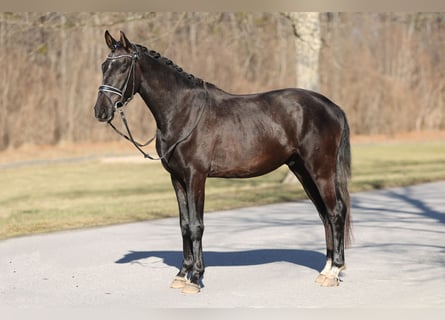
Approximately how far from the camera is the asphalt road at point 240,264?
7.62 meters

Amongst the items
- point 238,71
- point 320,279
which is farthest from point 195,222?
point 238,71

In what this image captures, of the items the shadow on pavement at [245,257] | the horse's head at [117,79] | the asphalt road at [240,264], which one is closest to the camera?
the asphalt road at [240,264]

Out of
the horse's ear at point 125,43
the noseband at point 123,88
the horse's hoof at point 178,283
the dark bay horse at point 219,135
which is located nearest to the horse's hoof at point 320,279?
the dark bay horse at point 219,135

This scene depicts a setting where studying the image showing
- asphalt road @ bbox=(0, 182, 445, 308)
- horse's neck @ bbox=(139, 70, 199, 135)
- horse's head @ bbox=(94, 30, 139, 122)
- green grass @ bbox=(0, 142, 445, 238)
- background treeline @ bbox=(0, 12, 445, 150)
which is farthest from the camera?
background treeline @ bbox=(0, 12, 445, 150)

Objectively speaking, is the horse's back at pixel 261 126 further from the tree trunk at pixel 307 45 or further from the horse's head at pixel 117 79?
the tree trunk at pixel 307 45

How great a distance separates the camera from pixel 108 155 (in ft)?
100

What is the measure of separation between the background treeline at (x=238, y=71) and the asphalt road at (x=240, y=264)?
1291 cm

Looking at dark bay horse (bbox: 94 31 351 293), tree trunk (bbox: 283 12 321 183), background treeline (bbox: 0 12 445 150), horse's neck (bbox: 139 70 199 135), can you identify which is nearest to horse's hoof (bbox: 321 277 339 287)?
dark bay horse (bbox: 94 31 351 293)

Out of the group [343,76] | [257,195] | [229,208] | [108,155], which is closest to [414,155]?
[343,76]

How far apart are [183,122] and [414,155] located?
22.3 meters

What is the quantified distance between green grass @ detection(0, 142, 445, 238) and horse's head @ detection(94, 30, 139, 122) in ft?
16.3

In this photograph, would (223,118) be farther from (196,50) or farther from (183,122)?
(196,50)

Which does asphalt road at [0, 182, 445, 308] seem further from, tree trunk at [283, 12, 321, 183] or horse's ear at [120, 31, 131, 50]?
tree trunk at [283, 12, 321, 183]

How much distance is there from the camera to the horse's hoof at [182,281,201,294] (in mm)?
7895
